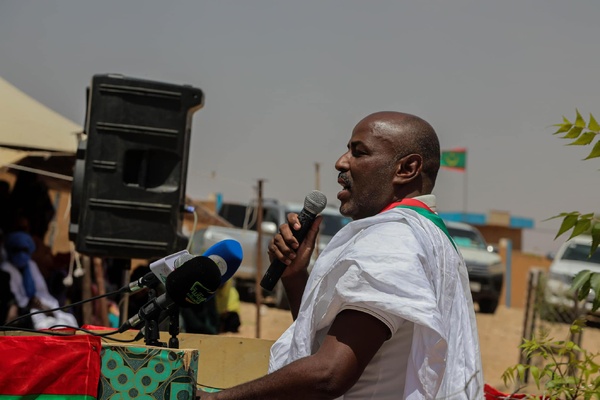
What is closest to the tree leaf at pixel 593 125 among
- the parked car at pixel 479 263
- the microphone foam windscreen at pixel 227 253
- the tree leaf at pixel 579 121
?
the tree leaf at pixel 579 121

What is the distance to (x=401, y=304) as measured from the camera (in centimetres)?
229

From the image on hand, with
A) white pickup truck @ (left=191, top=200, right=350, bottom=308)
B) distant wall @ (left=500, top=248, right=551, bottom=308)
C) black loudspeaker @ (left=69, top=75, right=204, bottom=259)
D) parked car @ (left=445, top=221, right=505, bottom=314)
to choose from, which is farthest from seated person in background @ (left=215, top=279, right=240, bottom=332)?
distant wall @ (left=500, top=248, right=551, bottom=308)

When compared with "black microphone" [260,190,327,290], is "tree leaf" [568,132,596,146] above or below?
above

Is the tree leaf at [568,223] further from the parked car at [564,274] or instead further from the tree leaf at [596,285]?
the parked car at [564,274]

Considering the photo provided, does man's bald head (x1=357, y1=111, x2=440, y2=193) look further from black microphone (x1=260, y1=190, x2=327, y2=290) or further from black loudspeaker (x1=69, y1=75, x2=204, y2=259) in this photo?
black loudspeaker (x1=69, y1=75, x2=204, y2=259)

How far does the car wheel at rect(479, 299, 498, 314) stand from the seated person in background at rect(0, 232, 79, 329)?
12.8 metres

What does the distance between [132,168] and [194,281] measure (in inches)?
156

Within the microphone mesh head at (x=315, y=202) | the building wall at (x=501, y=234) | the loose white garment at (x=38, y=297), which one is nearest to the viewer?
the microphone mesh head at (x=315, y=202)

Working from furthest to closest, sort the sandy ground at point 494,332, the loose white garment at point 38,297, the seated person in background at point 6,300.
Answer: the sandy ground at point 494,332 < the seated person in background at point 6,300 < the loose white garment at point 38,297

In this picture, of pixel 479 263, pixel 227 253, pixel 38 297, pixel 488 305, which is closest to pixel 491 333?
pixel 479 263

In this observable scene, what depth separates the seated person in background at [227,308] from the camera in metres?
10.4

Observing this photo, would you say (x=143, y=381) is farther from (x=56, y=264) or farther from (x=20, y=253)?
(x=56, y=264)

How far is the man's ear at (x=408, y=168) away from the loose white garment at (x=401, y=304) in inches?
6.3

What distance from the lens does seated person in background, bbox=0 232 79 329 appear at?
8.29 metres
